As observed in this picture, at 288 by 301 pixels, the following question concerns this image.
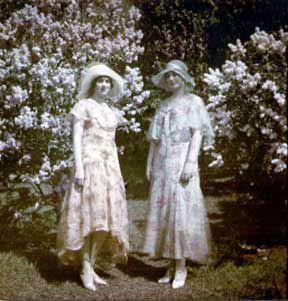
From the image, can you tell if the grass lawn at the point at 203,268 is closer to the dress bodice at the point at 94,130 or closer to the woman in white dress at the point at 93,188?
the woman in white dress at the point at 93,188

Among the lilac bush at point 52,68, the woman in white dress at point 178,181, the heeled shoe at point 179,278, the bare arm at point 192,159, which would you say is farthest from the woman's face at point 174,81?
the heeled shoe at point 179,278

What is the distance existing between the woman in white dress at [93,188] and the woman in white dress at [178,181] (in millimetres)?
240

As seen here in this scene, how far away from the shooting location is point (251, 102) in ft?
10.6

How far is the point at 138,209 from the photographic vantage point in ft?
11.5

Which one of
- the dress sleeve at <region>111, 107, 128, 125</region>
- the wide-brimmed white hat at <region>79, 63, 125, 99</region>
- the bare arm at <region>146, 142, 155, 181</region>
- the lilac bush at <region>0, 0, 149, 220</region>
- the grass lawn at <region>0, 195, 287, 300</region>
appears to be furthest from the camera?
the lilac bush at <region>0, 0, 149, 220</region>

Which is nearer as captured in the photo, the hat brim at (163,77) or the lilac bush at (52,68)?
the hat brim at (163,77)

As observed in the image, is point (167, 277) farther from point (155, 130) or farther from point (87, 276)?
point (155, 130)

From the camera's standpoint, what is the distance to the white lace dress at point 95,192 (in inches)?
120

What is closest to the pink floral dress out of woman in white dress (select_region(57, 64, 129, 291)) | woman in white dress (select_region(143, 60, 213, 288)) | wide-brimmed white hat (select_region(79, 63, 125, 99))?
woman in white dress (select_region(143, 60, 213, 288))

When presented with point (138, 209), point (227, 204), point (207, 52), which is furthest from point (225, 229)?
point (207, 52)

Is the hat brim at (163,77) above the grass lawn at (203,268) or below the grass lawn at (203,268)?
above

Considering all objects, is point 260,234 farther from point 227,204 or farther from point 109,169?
point 109,169

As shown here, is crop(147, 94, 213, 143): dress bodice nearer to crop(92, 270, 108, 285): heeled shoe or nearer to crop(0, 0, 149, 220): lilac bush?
crop(0, 0, 149, 220): lilac bush

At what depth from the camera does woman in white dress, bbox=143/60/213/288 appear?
3.04 metres
